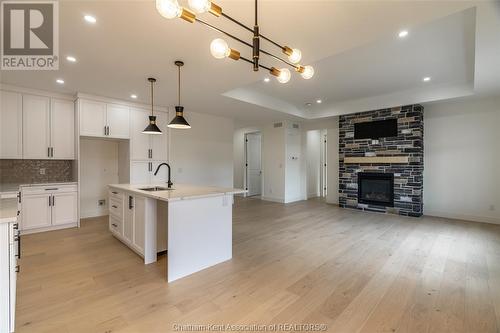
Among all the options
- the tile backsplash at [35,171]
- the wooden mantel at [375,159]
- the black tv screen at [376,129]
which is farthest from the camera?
the black tv screen at [376,129]

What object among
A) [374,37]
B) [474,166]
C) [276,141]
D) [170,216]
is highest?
[374,37]

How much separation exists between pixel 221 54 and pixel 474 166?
613 cm

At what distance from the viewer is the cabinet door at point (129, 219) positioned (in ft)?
10.4

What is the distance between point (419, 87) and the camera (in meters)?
4.93

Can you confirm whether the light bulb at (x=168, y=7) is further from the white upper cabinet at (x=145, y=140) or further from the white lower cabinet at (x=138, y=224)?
the white upper cabinet at (x=145, y=140)

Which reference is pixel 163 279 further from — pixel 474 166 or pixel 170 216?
pixel 474 166

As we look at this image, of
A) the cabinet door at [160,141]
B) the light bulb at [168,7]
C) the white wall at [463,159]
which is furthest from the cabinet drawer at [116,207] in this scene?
the white wall at [463,159]

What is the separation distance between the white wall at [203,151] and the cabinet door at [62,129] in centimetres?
194

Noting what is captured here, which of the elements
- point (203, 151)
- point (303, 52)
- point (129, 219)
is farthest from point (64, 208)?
point (303, 52)

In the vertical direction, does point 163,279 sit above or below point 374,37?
below

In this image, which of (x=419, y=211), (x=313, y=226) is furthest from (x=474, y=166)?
(x=313, y=226)

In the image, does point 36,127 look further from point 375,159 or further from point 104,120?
point 375,159

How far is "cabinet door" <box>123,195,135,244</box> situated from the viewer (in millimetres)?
3176

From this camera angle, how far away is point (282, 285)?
2391mm
